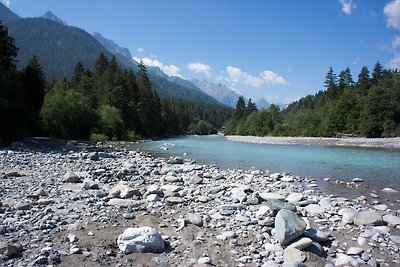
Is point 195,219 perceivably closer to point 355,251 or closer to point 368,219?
point 355,251

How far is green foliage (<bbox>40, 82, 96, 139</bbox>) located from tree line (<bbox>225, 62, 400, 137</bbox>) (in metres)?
57.4

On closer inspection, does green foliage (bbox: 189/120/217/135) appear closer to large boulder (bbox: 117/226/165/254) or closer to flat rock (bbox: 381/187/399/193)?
flat rock (bbox: 381/187/399/193)

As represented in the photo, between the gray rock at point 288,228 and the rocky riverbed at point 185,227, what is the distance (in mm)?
24

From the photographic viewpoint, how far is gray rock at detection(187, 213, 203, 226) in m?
9.46

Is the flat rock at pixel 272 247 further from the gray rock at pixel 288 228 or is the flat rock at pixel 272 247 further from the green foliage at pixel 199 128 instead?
the green foliage at pixel 199 128

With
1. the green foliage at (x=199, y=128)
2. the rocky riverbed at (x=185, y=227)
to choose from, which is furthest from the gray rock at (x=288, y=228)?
the green foliage at (x=199, y=128)

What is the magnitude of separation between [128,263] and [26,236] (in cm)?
266

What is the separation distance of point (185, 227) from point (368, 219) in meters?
5.19

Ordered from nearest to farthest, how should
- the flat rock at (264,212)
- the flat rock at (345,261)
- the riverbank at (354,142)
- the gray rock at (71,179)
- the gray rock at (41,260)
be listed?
the gray rock at (41,260)
the flat rock at (345,261)
the flat rock at (264,212)
the gray rock at (71,179)
the riverbank at (354,142)

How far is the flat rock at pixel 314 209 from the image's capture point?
10.7 metres

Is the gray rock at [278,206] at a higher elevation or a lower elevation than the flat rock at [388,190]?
higher

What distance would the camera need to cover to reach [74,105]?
49.8m

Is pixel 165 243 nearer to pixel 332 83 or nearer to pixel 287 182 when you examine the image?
pixel 287 182

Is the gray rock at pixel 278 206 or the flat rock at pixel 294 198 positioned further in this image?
the flat rock at pixel 294 198
